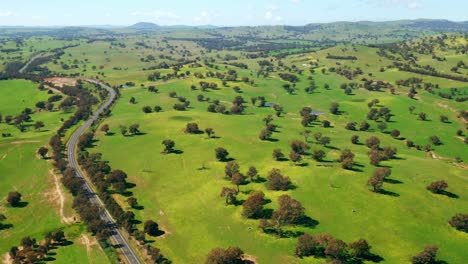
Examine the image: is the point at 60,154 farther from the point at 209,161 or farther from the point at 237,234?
the point at 237,234

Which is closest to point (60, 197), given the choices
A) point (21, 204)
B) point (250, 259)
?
point (21, 204)

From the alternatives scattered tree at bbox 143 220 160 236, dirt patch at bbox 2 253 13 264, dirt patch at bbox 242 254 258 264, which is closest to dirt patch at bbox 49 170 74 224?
dirt patch at bbox 2 253 13 264

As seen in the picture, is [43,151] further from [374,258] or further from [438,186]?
[438,186]

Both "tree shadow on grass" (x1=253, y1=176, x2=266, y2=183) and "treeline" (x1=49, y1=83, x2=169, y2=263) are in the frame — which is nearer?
"treeline" (x1=49, y1=83, x2=169, y2=263)

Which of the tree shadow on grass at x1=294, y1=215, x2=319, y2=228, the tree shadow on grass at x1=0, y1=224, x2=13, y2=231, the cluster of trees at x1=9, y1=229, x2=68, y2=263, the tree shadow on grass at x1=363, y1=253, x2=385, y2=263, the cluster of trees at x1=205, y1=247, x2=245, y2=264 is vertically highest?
the cluster of trees at x1=205, y1=247, x2=245, y2=264

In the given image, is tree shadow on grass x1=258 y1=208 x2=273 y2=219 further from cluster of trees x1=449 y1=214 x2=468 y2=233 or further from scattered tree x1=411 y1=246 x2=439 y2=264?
cluster of trees x1=449 y1=214 x2=468 y2=233

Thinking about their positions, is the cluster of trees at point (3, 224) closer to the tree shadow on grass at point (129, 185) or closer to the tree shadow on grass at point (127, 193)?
the tree shadow on grass at point (127, 193)

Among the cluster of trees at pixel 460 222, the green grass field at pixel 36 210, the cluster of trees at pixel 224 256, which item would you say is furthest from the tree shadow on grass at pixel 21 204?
the cluster of trees at pixel 460 222

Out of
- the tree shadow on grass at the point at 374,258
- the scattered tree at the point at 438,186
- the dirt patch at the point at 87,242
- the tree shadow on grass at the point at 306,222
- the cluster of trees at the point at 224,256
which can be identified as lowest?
the dirt patch at the point at 87,242

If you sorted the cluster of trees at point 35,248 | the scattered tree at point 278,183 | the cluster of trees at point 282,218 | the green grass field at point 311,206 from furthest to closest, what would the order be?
the scattered tree at point 278,183, the cluster of trees at point 282,218, the green grass field at point 311,206, the cluster of trees at point 35,248

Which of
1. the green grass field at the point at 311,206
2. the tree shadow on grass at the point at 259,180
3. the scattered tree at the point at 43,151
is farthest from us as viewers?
the scattered tree at the point at 43,151
